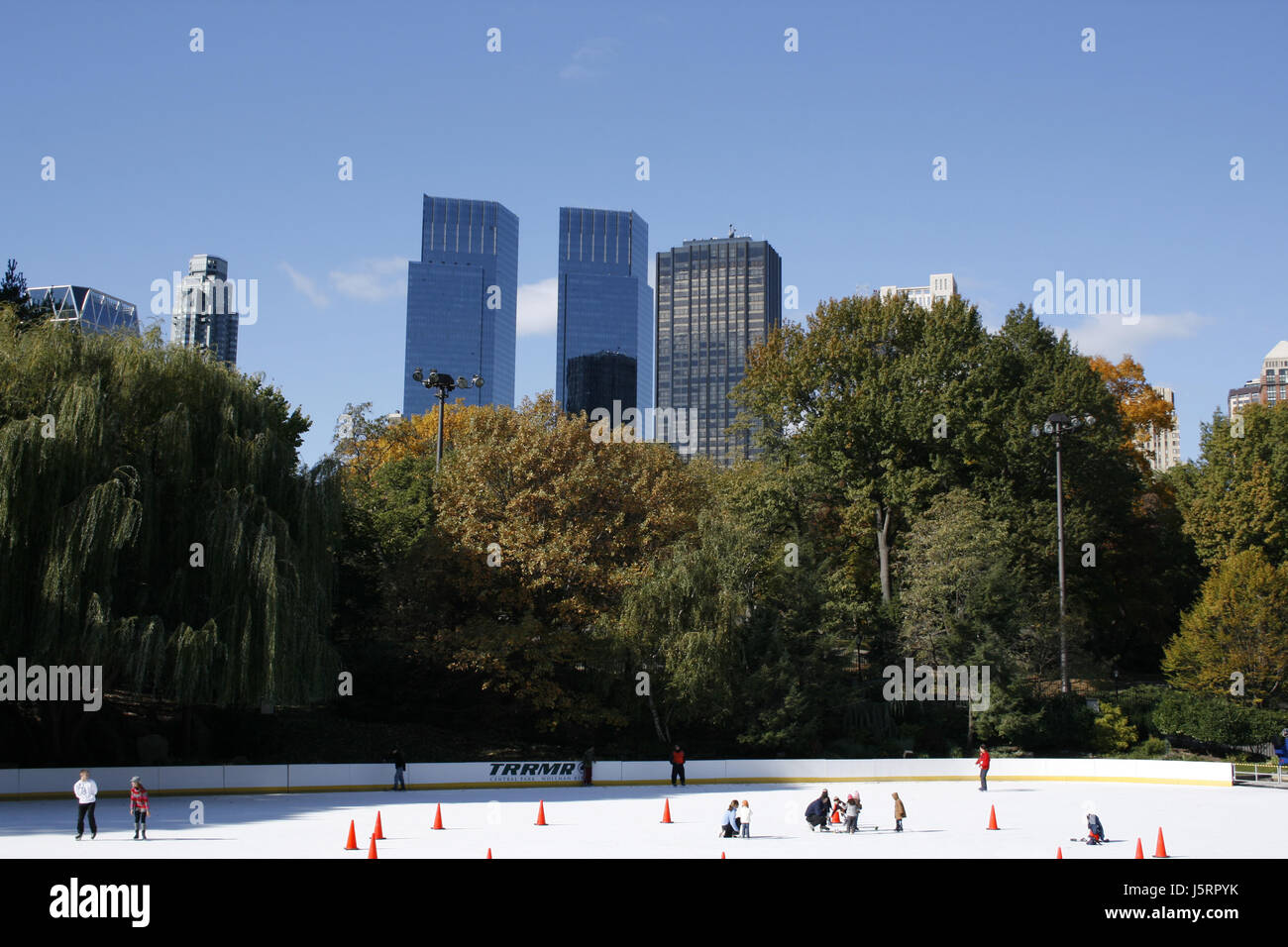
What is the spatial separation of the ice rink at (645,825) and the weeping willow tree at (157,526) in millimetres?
3760

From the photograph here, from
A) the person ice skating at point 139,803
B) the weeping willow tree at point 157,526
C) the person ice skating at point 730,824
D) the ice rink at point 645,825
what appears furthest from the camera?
the weeping willow tree at point 157,526

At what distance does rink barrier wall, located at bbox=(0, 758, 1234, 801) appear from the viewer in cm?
2944

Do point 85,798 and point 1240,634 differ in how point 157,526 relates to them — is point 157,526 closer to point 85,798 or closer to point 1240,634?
point 85,798

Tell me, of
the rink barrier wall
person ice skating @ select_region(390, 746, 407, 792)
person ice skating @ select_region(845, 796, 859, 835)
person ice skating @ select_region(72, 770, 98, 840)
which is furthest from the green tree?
person ice skating @ select_region(72, 770, 98, 840)

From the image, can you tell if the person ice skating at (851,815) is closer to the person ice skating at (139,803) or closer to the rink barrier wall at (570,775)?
the rink barrier wall at (570,775)

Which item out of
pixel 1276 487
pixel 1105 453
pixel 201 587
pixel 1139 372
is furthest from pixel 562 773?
pixel 1139 372

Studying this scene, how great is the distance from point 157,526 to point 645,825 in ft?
52.5

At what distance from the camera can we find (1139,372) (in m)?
65.8

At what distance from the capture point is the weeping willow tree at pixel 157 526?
92.7ft

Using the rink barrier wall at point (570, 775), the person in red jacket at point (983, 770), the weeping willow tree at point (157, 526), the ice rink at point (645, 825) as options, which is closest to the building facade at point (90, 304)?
the weeping willow tree at point (157, 526)

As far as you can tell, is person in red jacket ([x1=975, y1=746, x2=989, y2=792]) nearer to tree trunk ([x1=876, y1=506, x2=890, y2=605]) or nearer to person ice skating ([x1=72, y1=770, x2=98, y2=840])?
tree trunk ([x1=876, y1=506, x2=890, y2=605])

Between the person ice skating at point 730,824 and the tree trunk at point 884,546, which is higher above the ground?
the tree trunk at point 884,546

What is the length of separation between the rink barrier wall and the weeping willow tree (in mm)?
2262
